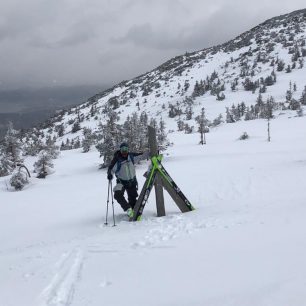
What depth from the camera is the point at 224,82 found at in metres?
123

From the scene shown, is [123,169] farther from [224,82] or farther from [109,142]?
[224,82]

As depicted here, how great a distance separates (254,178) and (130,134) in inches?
671

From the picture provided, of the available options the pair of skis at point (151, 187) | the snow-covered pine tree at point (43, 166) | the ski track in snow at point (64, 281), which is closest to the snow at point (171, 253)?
the ski track in snow at point (64, 281)

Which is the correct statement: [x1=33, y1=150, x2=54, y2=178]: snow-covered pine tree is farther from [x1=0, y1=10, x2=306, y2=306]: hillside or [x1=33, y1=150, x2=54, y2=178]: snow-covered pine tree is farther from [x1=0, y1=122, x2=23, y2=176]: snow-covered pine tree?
[x1=0, y1=122, x2=23, y2=176]: snow-covered pine tree

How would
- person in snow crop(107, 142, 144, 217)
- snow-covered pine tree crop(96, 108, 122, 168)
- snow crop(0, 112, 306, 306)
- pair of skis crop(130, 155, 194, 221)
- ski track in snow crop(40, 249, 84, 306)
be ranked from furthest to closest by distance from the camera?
snow-covered pine tree crop(96, 108, 122, 168) < person in snow crop(107, 142, 144, 217) < pair of skis crop(130, 155, 194, 221) < ski track in snow crop(40, 249, 84, 306) < snow crop(0, 112, 306, 306)

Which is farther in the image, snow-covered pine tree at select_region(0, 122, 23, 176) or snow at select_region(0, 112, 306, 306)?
snow-covered pine tree at select_region(0, 122, 23, 176)

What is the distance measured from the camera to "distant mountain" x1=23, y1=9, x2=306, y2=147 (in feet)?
335

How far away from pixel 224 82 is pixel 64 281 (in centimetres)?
12181

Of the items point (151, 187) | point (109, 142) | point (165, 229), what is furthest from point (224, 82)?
point (165, 229)

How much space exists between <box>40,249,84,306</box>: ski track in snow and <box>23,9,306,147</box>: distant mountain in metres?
74.4

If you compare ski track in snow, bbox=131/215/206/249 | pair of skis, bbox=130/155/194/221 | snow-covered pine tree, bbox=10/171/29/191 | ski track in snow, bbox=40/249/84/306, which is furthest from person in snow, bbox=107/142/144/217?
snow-covered pine tree, bbox=10/171/29/191

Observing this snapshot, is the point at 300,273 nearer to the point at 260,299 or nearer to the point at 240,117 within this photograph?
the point at 260,299

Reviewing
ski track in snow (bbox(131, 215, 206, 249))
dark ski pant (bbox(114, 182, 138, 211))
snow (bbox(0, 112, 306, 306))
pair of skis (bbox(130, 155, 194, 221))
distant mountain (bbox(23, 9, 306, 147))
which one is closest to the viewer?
snow (bbox(0, 112, 306, 306))

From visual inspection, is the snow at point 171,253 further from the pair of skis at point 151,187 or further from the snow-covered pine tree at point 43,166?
the snow-covered pine tree at point 43,166
